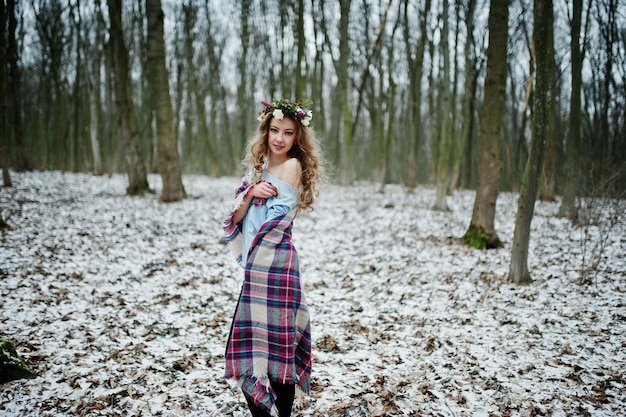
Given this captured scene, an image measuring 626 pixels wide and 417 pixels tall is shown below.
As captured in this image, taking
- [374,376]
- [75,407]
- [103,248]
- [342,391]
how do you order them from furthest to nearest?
[103,248], [374,376], [342,391], [75,407]

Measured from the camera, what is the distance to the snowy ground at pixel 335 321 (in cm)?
319

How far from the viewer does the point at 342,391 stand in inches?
132

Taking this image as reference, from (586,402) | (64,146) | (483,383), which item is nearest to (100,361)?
(483,383)

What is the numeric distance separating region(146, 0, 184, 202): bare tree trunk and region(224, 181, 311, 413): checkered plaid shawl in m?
9.16

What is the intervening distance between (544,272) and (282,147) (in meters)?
5.61

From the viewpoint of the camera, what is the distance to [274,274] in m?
2.23

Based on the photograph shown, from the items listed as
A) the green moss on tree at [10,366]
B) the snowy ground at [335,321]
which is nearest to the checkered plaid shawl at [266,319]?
the snowy ground at [335,321]

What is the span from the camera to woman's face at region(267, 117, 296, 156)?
2350mm

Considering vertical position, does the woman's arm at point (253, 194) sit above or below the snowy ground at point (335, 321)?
above

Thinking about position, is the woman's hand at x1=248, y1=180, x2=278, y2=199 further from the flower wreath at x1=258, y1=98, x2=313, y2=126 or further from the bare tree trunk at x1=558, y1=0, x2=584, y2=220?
the bare tree trunk at x1=558, y1=0, x2=584, y2=220

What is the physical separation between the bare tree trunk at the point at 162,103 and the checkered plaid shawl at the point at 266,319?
30.1 ft

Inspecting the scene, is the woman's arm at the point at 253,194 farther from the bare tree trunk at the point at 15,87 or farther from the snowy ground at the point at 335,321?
the bare tree trunk at the point at 15,87

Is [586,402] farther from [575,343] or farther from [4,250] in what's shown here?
[4,250]

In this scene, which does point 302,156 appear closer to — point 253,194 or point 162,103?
point 253,194
